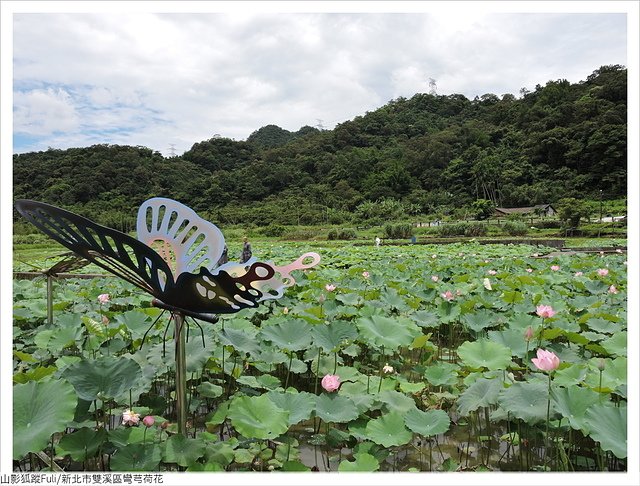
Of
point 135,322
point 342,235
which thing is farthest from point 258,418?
point 342,235

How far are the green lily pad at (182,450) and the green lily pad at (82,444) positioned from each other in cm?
18

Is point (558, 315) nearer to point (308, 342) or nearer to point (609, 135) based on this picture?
point (308, 342)

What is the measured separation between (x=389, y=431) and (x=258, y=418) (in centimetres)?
39

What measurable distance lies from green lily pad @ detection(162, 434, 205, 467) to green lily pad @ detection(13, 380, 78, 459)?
0.26m

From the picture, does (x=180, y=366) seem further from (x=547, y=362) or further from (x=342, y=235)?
(x=342, y=235)

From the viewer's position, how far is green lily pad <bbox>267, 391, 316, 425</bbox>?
129cm

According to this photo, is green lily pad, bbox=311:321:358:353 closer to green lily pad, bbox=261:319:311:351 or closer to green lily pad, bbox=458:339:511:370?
green lily pad, bbox=261:319:311:351

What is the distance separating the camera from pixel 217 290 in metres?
1.07

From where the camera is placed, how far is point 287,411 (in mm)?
1246

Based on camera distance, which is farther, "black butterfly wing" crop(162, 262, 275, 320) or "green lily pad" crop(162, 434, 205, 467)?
"green lily pad" crop(162, 434, 205, 467)

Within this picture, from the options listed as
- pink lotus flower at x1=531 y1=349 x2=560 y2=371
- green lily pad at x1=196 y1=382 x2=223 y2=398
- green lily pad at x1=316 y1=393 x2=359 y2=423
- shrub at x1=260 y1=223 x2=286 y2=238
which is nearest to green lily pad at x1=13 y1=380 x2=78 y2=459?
green lily pad at x1=196 y1=382 x2=223 y2=398

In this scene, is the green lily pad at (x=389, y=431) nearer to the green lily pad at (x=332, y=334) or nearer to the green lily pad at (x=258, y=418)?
the green lily pad at (x=258, y=418)

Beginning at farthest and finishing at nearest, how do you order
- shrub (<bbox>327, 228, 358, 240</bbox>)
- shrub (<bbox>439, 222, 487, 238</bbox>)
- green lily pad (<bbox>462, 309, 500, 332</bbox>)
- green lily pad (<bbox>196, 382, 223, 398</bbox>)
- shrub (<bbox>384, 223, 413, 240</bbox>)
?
1. shrub (<bbox>327, 228, 358, 240</bbox>)
2. shrub (<bbox>384, 223, 413, 240</bbox>)
3. shrub (<bbox>439, 222, 487, 238</bbox>)
4. green lily pad (<bbox>462, 309, 500, 332</bbox>)
5. green lily pad (<bbox>196, 382, 223, 398</bbox>)

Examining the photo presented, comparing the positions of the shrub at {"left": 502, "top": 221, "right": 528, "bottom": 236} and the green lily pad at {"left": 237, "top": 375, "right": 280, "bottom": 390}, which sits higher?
the shrub at {"left": 502, "top": 221, "right": 528, "bottom": 236}
